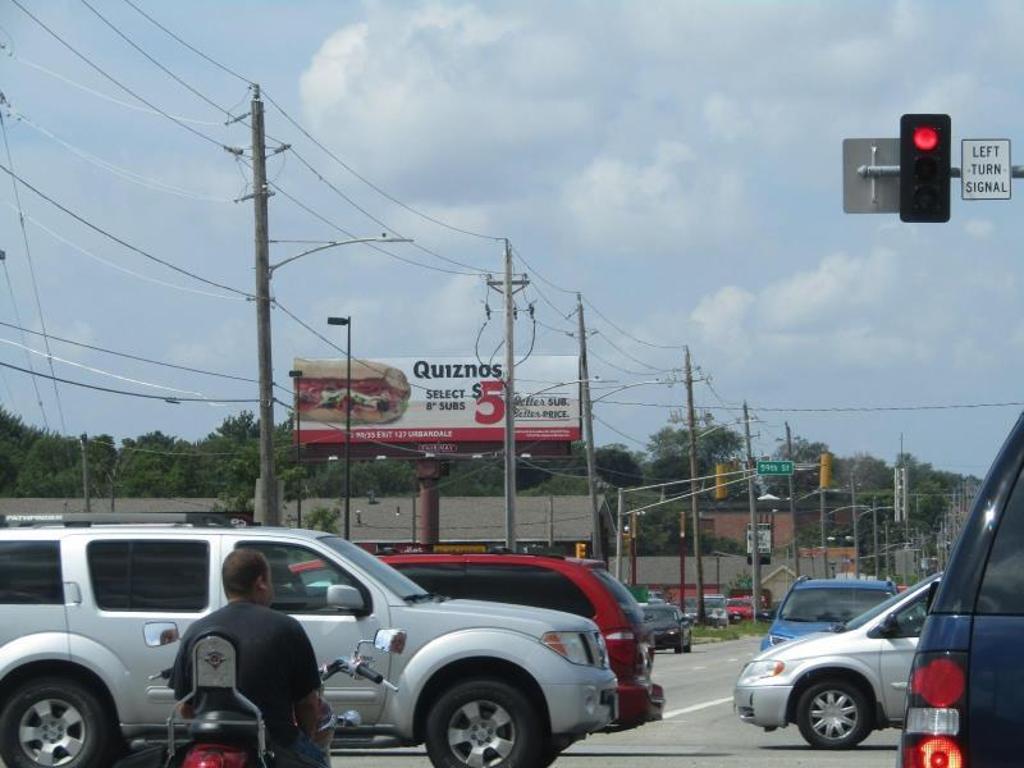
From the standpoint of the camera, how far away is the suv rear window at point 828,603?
74.1ft

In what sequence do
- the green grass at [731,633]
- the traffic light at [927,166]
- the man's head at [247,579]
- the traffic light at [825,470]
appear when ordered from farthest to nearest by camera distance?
the green grass at [731,633] < the traffic light at [825,470] < the traffic light at [927,166] < the man's head at [247,579]

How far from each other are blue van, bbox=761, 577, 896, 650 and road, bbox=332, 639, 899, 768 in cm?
150

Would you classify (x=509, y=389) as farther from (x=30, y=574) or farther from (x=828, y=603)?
(x=30, y=574)

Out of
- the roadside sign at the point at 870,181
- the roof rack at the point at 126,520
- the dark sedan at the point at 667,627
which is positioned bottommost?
the dark sedan at the point at 667,627

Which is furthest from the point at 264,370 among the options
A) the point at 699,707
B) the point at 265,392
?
the point at 699,707

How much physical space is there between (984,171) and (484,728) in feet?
29.6

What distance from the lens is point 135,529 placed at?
13016 millimetres

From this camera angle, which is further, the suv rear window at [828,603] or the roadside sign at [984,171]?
the suv rear window at [828,603]

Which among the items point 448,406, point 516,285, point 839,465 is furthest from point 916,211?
point 839,465

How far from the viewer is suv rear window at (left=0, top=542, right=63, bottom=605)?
42.1ft

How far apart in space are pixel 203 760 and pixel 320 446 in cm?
6747

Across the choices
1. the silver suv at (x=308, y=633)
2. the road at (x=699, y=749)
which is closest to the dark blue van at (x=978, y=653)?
the silver suv at (x=308, y=633)

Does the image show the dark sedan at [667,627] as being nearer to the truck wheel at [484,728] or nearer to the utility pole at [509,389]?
the utility pole at [509,389]

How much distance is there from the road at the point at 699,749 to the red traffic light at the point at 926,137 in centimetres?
610
